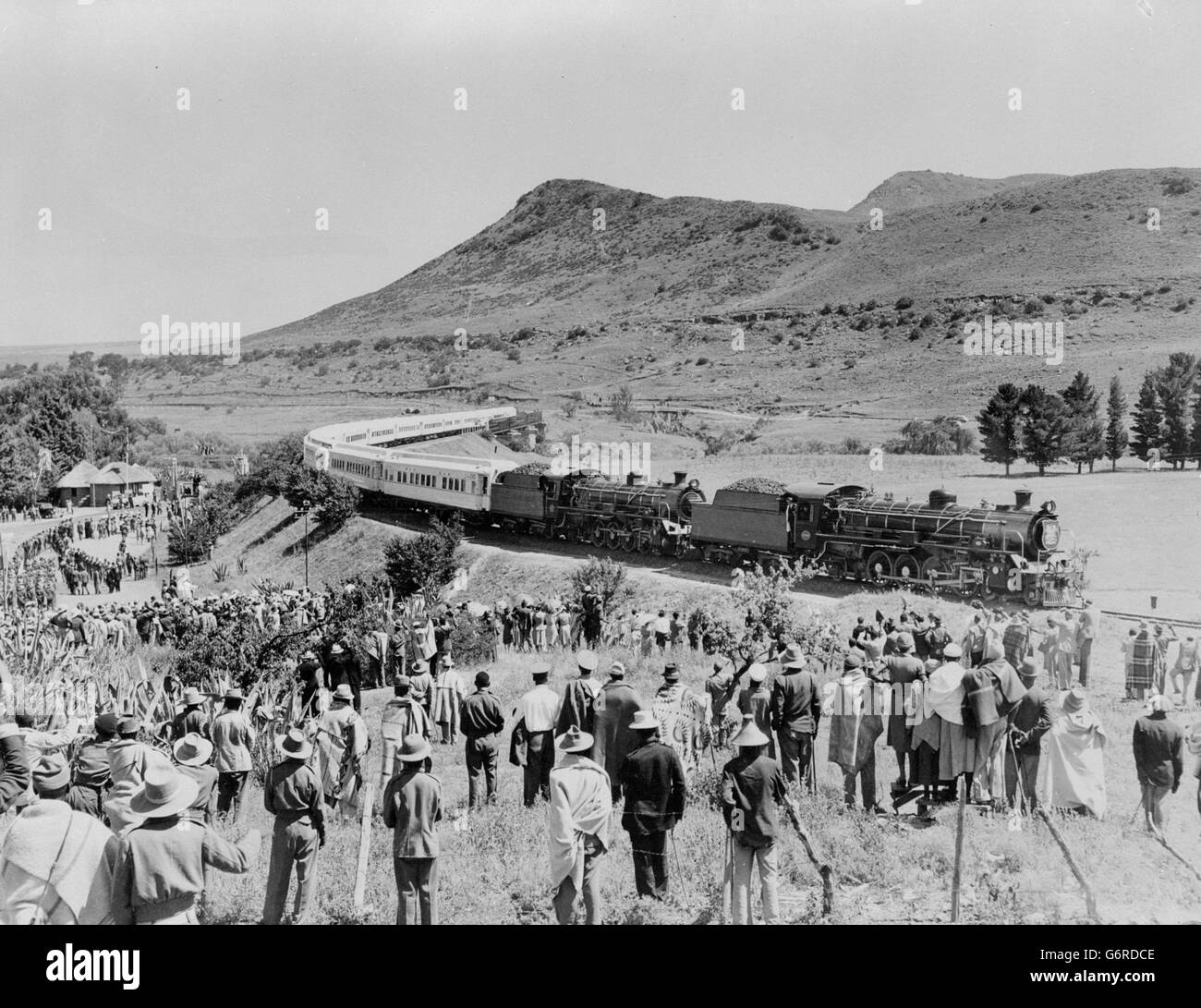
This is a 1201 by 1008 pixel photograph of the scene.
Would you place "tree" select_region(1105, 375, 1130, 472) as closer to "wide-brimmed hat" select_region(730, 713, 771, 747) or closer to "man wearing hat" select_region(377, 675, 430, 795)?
"man wearing hat" select_region(377, 675, 430, 795)

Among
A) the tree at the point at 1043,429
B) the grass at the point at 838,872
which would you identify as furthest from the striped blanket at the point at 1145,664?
the tree at the point at 1043,429

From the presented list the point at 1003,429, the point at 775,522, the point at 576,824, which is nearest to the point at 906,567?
the point at 775,522

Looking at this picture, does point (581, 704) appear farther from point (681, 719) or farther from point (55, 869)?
point (55, 869)

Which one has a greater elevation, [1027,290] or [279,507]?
[1027,290]

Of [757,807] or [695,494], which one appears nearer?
[757,807]
